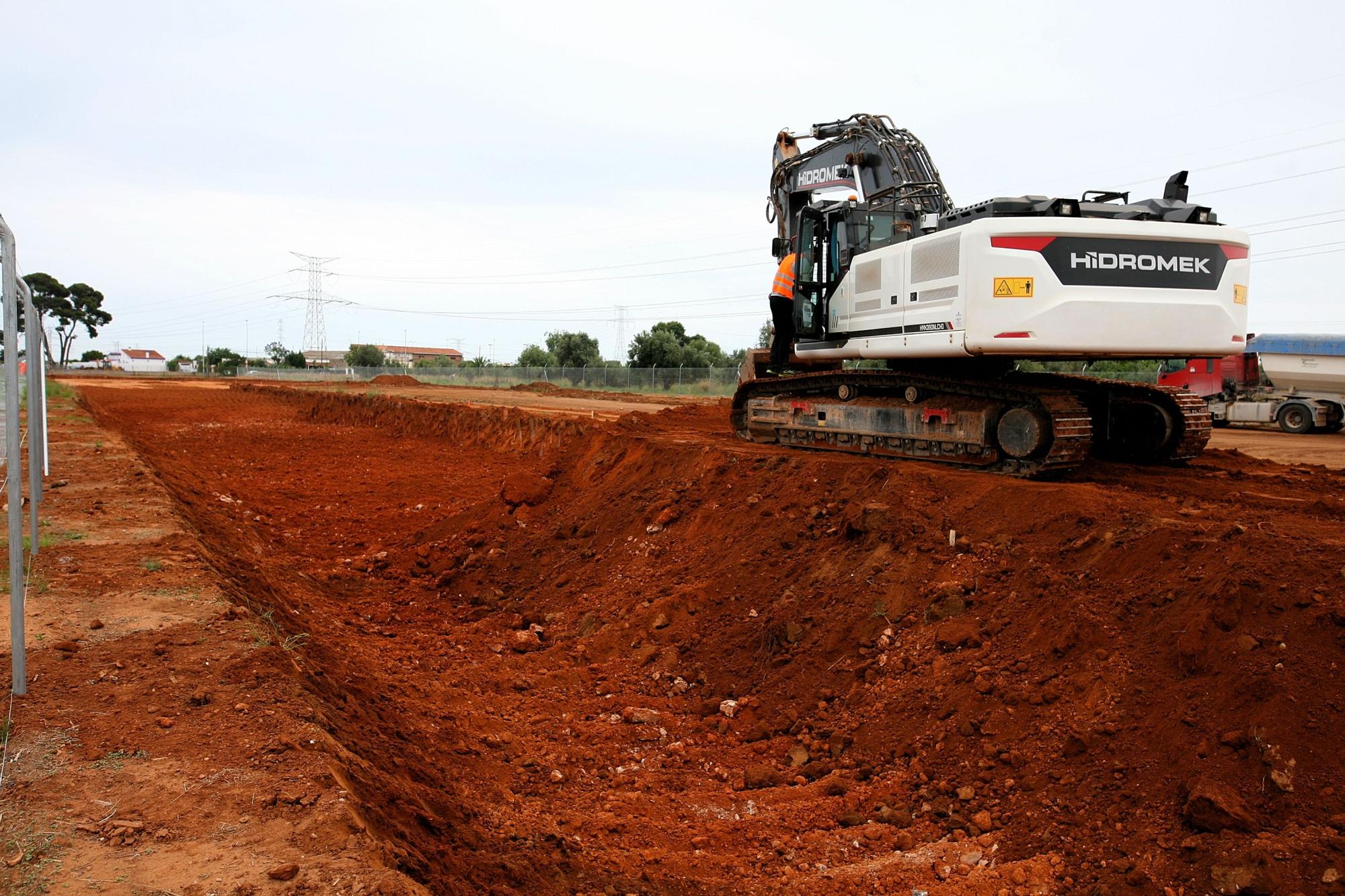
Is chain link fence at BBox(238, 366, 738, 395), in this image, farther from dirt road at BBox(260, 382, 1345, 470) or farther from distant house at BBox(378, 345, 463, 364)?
distant house at BBox(378, 345, 463, 364)

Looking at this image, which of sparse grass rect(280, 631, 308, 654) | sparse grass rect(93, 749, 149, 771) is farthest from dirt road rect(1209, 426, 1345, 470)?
sparse grass rect(93, 749, 149, 771)

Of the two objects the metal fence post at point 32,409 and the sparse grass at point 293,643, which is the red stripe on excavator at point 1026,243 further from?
the metal fence post at point 32,409

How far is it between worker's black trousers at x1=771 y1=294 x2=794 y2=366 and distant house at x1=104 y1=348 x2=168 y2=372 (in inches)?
3375

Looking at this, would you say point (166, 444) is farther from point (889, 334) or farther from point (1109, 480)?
point (1109, 480)

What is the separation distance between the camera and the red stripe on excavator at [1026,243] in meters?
8.19

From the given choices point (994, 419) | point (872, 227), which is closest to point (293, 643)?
point (994, 419)

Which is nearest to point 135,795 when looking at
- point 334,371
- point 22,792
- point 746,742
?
point 22,792

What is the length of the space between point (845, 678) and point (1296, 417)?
1997 cm

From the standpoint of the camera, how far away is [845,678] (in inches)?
271

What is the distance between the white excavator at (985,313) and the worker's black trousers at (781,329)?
0.45ft

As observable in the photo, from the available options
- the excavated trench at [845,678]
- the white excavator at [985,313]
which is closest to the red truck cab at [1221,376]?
the excavated trench at [845,678]

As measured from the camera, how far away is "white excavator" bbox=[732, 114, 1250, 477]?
8.24 m

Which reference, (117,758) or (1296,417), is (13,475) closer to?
(117,758)

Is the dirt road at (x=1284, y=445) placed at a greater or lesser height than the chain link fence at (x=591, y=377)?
lesser
